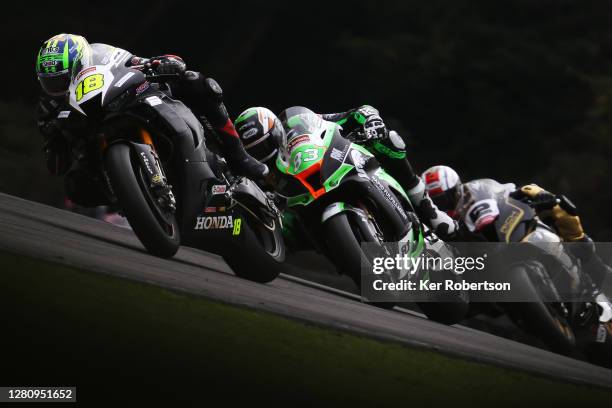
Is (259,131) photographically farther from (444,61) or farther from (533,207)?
(444,61)

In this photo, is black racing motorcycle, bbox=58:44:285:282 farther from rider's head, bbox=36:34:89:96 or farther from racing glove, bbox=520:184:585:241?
racing glove, bbox=520:184:585:241

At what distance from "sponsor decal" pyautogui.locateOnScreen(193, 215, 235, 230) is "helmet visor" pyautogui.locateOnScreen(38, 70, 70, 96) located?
1122 millimetres

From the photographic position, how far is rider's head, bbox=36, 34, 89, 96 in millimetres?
6566

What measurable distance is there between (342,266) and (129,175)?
2.20 metres

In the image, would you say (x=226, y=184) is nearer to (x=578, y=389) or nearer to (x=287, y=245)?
(x=287, y=245)

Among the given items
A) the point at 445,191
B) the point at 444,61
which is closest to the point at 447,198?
the point at 445,191

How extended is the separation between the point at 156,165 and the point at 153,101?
50cm

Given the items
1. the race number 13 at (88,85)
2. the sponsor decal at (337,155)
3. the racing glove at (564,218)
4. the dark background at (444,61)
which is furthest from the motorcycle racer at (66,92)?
the dark background at (444,61)

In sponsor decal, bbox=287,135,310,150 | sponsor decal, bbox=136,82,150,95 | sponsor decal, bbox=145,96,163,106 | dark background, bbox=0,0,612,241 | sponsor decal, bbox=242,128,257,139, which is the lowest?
dark background, bbox=0,0,612,241

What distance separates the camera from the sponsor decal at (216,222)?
709 cm

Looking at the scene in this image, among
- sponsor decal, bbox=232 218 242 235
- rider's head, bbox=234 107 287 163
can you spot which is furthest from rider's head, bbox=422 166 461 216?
sponsor decal, bbox=232 218 242 235

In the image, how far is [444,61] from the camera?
19500mm

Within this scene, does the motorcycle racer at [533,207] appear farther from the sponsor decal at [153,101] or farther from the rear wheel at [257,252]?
the sponsor decal at [153,101]

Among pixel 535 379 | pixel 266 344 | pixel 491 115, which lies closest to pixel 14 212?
pixel 266 344
